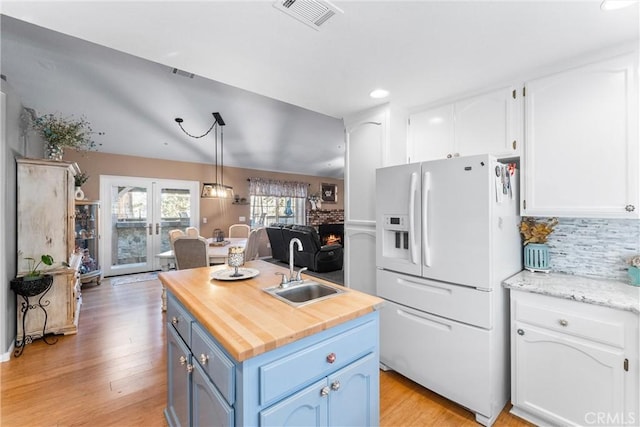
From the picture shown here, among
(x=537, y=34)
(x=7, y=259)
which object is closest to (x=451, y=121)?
(x=537, y=34)

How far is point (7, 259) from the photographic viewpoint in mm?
2449

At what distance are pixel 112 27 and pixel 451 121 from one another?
2381 mm

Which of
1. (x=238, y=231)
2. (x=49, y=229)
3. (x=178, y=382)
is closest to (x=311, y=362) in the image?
(x=178, y=382)

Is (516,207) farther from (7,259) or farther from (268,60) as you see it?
(7,259)

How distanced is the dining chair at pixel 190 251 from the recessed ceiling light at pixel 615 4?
152 inches

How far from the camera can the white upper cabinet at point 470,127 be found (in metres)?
1.97

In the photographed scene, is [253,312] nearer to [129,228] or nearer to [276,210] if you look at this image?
[129,228]

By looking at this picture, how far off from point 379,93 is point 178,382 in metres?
2.47

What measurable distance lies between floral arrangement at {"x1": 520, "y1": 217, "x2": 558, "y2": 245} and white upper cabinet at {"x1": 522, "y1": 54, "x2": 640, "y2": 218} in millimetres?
224

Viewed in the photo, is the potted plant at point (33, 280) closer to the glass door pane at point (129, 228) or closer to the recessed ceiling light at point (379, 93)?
the glass door pane at point (129, 228)

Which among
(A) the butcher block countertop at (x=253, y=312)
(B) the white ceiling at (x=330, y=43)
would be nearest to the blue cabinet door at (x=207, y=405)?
(A) the butcher block countertop at (x=253, y=312)

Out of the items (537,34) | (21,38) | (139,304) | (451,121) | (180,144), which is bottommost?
(139,304)

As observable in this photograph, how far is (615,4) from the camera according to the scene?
1286 mm

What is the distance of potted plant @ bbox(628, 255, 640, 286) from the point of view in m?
1.66
